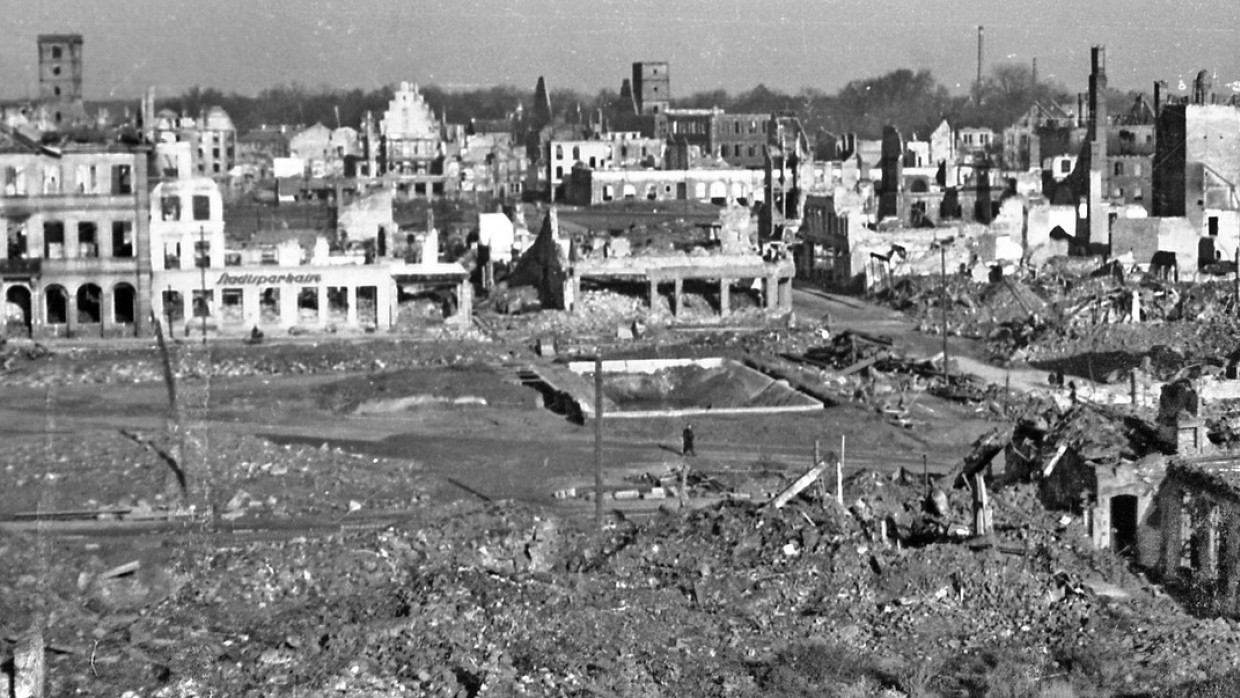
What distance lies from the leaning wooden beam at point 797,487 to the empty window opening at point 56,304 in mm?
23888

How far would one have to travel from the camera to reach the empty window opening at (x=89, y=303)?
47.2 metres

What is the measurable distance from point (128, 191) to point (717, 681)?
3018cm

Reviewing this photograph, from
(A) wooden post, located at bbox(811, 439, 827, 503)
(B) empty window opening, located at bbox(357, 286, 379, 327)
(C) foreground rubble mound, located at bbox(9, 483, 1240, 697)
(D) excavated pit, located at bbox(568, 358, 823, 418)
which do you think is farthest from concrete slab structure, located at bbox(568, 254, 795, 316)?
(C) foreground rubble mound, located at bbox(9, 483, 1240, 697)

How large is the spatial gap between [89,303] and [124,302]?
0.78m

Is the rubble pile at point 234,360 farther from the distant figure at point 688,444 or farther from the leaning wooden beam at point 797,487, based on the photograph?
the leaning wooden beam at point 797,487

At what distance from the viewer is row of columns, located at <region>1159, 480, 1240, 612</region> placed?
23188mm

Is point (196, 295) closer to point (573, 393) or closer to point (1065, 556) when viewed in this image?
point (573, 393)

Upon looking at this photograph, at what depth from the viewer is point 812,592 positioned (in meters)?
23.0

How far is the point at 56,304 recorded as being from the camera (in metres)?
47.6

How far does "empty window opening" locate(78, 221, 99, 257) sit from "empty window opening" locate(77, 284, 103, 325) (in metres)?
0.69

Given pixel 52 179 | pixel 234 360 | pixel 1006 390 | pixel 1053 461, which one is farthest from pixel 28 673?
pixel 52 179

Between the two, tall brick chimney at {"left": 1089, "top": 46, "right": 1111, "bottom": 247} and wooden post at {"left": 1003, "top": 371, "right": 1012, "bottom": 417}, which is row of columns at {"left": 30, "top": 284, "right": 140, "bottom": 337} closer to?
wooden post at {"left": 1003, "top": 371, "right": 1012, "bottom": 417}

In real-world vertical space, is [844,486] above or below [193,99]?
below

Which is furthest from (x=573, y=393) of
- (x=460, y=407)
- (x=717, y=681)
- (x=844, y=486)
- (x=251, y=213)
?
(x=251, y=213)
